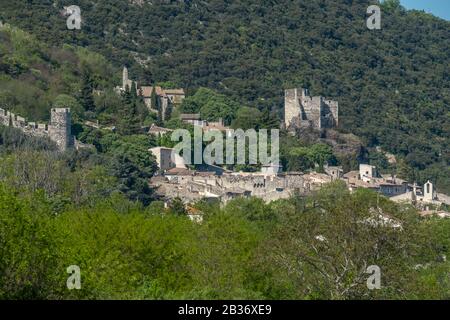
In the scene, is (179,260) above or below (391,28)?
below

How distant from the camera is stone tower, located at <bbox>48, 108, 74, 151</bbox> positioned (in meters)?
82.2

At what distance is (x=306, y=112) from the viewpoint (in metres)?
108

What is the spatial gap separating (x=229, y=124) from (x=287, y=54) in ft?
110

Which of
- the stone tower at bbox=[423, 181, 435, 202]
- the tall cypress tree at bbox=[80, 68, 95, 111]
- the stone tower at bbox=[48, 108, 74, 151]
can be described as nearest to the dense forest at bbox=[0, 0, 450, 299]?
the tall cypress tree at bbox=[80, 68, 95, 111]

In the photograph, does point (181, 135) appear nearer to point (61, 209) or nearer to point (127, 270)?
point (61, 209)

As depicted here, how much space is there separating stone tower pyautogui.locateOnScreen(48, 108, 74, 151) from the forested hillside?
86.3 feet

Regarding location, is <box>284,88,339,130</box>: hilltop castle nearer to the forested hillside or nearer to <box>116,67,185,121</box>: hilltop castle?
the forested hillside

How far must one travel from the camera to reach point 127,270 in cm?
3862

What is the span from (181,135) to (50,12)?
33.9 metres

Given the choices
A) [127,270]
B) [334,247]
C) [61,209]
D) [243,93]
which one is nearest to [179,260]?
[127,270]

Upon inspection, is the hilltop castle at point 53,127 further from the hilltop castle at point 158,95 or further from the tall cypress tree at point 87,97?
the hilltop castle at point 158,95

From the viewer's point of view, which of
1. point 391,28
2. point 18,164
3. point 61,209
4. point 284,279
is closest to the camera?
point 284,279

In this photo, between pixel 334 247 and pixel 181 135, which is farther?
pixel 181 135

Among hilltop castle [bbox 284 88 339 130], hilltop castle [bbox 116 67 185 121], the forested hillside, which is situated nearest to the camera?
hilltop castle [bbox 116 67 185 121]
